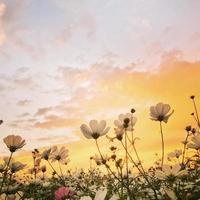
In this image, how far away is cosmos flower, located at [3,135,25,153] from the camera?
Answer: 3.33m

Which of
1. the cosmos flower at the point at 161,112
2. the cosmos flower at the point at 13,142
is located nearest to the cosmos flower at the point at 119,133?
the cosmos flower at the point at 161,112

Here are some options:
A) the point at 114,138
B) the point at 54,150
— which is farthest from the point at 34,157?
the point at 114,138

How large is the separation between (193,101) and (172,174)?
13.3ft

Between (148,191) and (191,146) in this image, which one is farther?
(191,146)

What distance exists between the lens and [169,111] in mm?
3605

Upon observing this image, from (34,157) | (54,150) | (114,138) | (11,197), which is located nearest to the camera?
(11,197)

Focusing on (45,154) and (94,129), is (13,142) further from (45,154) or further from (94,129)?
(45,154)

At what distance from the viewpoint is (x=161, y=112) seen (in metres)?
3.58

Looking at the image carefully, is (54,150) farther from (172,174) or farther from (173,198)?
(173,198)

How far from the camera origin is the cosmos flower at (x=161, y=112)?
3.58m

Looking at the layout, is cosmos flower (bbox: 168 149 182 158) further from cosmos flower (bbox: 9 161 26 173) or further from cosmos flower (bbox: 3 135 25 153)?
cosmos flower (bbox: 3 135 25 153)

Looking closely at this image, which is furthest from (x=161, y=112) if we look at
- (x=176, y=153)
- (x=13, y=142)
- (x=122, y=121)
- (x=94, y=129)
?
(x=176, y=153)

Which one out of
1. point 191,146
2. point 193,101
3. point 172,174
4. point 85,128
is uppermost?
point 193,101

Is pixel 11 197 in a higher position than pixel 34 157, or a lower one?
lower
